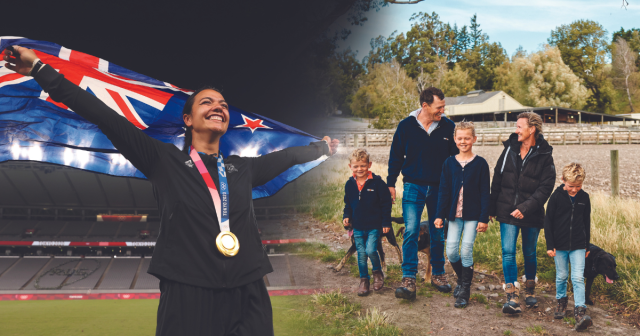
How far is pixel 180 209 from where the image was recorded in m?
1.46

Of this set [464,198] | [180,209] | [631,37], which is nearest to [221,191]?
[180,209]

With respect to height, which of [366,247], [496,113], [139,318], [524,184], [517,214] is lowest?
[139,318]

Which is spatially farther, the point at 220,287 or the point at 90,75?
the point at 90,75

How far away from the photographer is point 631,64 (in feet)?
176

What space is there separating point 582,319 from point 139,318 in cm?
650

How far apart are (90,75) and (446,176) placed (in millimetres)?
2970

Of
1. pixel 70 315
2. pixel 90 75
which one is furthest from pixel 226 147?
pixel 70 315

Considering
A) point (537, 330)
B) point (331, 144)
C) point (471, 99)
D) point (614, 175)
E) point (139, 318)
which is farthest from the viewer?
point (471, 99)

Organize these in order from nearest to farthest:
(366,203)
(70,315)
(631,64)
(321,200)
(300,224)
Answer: (366,203), (321,200), (300,224), (70,315), (631,64)

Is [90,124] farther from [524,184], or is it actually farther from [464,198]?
[524,184]

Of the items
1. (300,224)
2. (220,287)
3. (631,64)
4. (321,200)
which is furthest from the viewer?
(631,64)

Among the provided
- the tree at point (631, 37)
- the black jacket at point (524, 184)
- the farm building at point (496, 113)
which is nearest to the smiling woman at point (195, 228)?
the black jacket at point (524, 184)

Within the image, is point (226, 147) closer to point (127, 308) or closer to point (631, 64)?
point (127, 308)

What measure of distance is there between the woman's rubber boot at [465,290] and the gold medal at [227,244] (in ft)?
8.55
